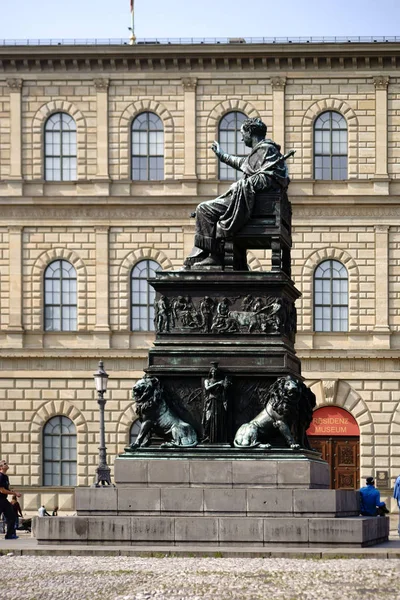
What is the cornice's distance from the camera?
5728cm

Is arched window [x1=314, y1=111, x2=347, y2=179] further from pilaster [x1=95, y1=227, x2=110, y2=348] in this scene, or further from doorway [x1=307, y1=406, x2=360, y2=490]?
doorway [x1=307, y1=406, x2=360, y2=490]

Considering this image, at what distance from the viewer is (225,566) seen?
20.8 m

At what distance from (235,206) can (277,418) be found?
3152 mm

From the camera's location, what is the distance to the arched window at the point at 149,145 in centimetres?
5762

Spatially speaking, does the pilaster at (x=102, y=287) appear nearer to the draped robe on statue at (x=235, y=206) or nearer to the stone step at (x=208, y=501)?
the draped robe on statue at (x=235, y=206)

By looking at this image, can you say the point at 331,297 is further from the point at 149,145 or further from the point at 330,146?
the point at 149,145

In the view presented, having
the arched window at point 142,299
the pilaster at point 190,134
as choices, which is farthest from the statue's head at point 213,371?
the pilaster at point 190,134

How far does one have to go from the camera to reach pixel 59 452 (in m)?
56.4

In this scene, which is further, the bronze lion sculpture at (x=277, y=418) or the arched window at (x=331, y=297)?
the arched window at (x=331, y=297)

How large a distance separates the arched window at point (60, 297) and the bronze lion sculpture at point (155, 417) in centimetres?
3249

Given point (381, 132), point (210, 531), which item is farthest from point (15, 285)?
point (210, 531)

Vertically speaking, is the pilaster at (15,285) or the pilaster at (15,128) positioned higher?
the pilaster at (15,128)

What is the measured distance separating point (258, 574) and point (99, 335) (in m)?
Answer: 37.0

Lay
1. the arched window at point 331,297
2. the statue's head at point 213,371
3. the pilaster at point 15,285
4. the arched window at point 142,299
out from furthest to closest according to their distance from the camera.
Answer: the pilaster at point 15,285 → the arched window at point 142,299 → the arched window at point 331,297 → the statue's head at point 213,371
